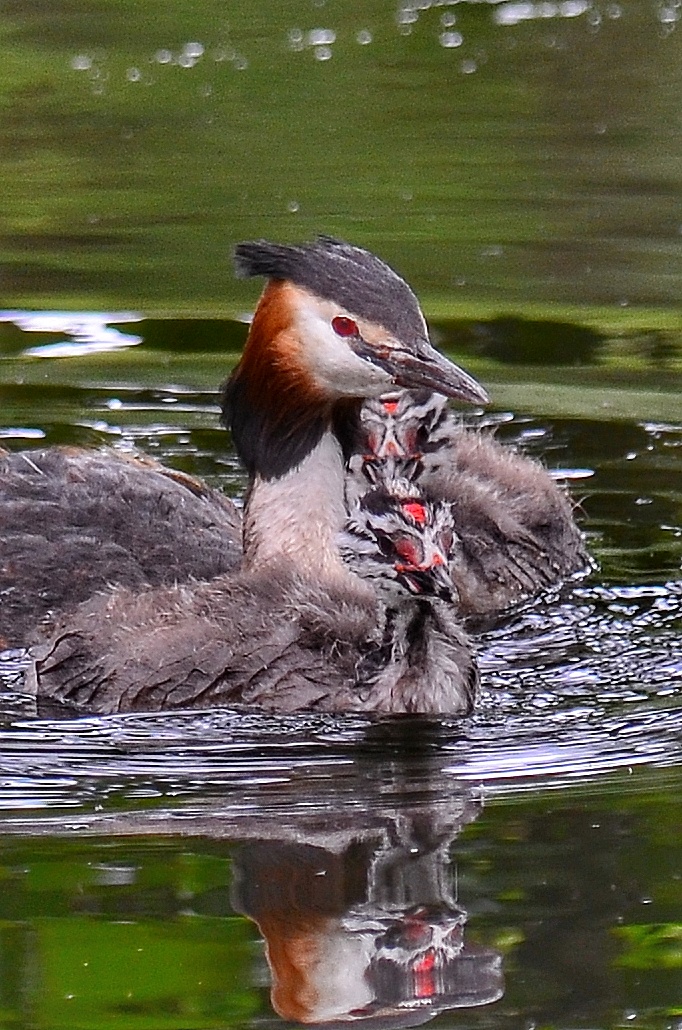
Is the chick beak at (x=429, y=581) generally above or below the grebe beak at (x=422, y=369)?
below

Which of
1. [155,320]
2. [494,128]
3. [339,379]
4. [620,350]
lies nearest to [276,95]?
[494,128]

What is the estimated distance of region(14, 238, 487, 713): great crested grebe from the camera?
24.0 feet

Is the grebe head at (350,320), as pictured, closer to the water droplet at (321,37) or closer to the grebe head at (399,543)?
the grebe head at (399,543)

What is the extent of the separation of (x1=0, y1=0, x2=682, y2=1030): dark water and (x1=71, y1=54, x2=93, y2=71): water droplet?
1.7 inches

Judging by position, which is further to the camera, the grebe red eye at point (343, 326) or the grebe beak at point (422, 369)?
the grebe red eye at point (343, 326)

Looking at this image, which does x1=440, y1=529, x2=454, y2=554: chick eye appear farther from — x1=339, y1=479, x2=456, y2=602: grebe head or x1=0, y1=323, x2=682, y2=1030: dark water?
x1=0, y1=323, x2=682, y2=1030: dark water

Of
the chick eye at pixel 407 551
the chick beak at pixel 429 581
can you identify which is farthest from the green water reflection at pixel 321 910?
the chick eye at pixel 407 551

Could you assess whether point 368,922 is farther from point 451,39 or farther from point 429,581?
point 451,39

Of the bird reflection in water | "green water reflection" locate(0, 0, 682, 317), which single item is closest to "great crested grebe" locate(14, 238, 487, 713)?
the bird reflection in water

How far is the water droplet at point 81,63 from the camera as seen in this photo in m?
16.8

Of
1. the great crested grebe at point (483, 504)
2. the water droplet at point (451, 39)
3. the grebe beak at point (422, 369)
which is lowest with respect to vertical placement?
the great crested grebe at point (483, 504)

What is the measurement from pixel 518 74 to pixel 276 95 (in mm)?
2022

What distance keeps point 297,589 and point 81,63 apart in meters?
10.1

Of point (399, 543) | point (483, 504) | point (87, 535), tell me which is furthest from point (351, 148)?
point (399, 543)
